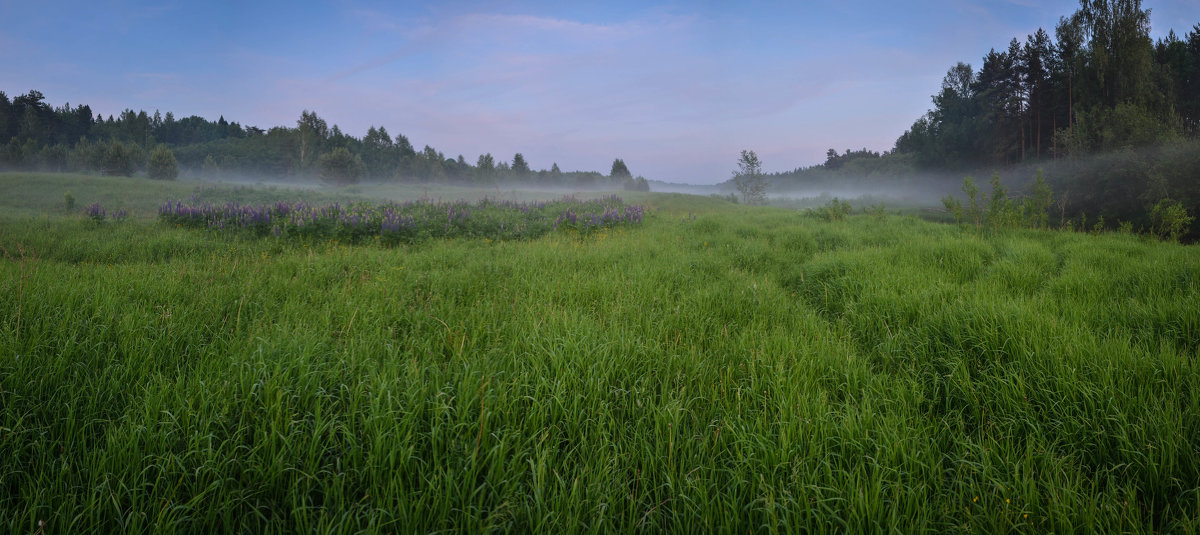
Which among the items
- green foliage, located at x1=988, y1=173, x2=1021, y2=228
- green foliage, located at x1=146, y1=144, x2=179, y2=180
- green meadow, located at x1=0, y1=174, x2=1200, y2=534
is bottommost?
green meadow, located at x1=0, y1=174, x2=1200, y2=534

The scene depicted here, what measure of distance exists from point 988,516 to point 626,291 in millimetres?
2880

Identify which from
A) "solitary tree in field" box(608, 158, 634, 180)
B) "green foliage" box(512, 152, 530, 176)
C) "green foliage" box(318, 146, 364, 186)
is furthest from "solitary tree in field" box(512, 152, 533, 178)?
"green foliage" box(318, 146, 364, 186)

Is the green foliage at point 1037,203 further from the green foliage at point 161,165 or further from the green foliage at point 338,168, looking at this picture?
the green foliage at point 161,165

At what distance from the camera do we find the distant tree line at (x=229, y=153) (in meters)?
48.8

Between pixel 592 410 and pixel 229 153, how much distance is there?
381 feet

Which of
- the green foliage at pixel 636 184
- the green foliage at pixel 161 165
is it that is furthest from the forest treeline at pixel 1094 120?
the green foliage at pixel 161 165

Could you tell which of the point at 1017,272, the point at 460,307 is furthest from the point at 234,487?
the point at 1017,272

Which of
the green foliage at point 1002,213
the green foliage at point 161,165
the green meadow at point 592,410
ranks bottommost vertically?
the green meadow at point 592,410

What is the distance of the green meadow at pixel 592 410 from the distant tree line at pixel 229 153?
5671 cm

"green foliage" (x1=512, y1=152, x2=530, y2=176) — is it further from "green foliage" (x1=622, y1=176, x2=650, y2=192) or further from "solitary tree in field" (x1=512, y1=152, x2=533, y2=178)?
"green foliage" (x1=622, y1=176, x2=650, y2=192)

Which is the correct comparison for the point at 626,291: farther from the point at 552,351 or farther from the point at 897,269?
the point at 897,269

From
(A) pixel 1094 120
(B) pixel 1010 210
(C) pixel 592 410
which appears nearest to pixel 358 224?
(C) pixel 592 410

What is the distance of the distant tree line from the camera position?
48750 mm

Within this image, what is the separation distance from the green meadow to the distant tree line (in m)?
56.7
